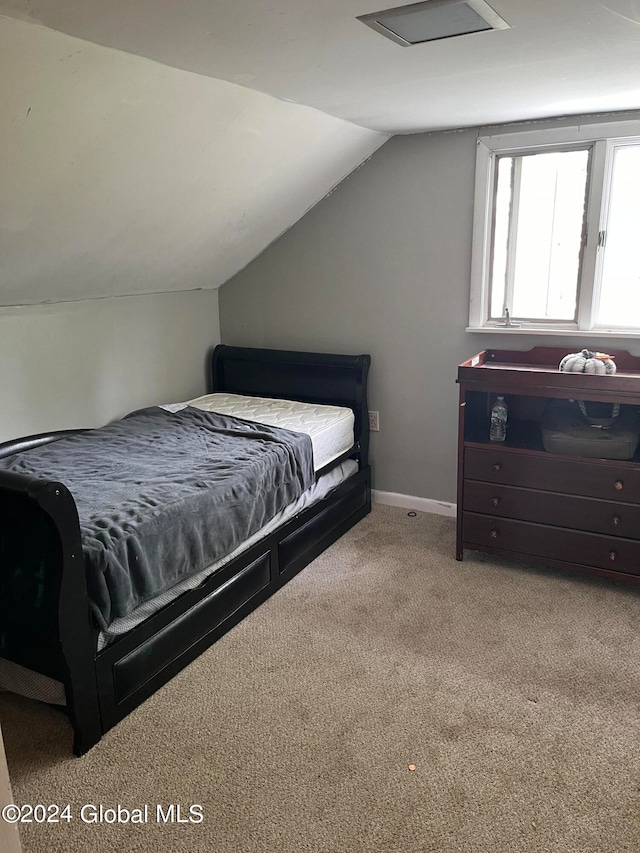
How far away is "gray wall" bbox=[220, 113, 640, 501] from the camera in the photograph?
10.4 ft

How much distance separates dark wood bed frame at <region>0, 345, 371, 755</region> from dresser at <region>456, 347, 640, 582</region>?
0.75m

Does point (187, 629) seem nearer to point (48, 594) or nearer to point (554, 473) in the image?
point (48, 594)

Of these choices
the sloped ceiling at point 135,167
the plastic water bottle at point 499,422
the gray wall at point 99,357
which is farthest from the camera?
the plastic water bottle at point 499,422

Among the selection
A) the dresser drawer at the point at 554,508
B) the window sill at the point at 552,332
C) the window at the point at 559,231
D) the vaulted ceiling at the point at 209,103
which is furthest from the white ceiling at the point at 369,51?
the dresser drawer at the point at 554,508

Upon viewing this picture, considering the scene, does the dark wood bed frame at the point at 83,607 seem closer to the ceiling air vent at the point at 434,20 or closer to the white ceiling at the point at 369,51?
the white ceiling at the point at 369,51

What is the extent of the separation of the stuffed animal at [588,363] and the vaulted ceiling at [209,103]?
A: 3.20ft

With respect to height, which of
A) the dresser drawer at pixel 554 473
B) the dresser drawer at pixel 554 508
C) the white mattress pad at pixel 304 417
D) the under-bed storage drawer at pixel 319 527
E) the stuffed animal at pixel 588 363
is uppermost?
the stuffed animal at pixel 588 363

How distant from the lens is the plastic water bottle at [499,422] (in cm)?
290

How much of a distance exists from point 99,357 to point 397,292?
4.98 feet

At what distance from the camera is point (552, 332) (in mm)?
3037

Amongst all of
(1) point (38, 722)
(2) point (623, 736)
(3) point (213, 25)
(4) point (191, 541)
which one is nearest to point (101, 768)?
(1) point (38, 722)

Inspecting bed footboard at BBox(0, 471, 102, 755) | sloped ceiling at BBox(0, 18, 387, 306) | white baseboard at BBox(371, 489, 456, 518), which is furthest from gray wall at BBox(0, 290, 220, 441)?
white baseboard at BBox(371, 489, 456, 518)

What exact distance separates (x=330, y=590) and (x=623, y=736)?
1.21m

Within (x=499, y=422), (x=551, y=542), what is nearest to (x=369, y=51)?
(x=499, y=422)
